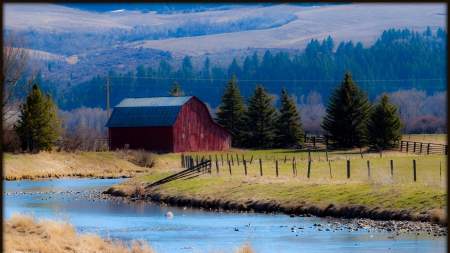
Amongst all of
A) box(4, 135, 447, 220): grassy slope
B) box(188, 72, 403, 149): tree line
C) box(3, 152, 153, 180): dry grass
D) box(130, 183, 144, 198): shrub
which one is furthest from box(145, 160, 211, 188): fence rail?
box(188, 72, 403, 149): tree line

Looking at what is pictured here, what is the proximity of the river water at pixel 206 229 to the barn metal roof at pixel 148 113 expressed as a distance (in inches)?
1287

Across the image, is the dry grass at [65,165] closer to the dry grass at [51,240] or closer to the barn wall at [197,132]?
the barn wall at [197,132]

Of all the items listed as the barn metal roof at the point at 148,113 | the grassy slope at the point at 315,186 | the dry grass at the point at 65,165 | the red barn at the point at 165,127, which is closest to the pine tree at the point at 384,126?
the grassy slope at the point at 315,186

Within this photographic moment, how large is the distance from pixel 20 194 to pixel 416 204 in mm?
23432

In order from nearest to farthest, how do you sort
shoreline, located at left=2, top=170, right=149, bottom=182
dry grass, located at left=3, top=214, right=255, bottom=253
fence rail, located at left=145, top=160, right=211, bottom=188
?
dry grass, located at left=3, top=214, right=255, bottom=253, fence rail, located at left=145, top=160, right=211, bottom=188, shoreline, located at left=2, top=170, right=149, bottom=182

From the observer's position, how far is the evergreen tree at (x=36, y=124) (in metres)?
59.3

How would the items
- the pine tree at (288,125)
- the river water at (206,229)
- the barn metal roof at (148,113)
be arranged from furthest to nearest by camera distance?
the pine tree at (288,125)
the barn metal roof at (148,113)
the river water at (206,229)

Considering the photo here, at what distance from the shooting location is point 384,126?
6812 centimetres

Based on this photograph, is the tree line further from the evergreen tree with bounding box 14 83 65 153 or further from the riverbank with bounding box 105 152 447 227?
the riverbank with bounding box 105 152 447 227

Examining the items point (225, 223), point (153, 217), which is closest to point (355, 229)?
point (225, 223)

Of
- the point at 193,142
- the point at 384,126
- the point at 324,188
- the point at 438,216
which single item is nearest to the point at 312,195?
the point at 324,188

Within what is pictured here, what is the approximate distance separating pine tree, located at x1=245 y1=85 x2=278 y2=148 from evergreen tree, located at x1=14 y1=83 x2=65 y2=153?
2385cm

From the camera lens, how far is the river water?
20.5 m

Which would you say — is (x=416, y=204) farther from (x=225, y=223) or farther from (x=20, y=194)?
(x=20, y=194)
